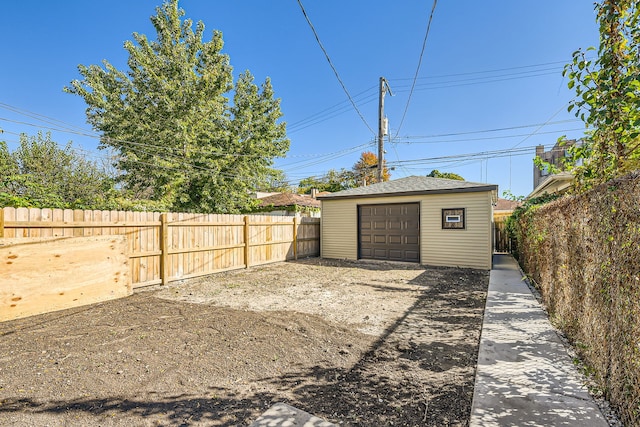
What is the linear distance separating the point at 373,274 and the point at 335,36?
22.4 feet

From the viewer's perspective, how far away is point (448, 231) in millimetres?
9305

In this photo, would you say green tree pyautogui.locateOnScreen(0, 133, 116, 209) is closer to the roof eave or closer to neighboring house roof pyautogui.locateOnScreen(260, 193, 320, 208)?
the roof eave

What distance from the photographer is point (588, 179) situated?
2.89 metres

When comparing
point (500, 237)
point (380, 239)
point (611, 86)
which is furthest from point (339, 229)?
point (611, 86)

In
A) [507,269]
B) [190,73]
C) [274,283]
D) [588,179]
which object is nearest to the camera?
[588,179]

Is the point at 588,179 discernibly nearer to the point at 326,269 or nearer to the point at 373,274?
the point at 373,274

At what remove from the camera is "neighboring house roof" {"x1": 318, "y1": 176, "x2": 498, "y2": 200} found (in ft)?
29.2

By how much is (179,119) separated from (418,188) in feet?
36.9

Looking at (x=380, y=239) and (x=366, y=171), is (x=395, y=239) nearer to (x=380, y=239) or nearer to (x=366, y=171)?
(x=380, y=239)

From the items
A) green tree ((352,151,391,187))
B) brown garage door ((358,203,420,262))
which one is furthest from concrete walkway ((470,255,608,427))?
green tree ((352,151,391,187))

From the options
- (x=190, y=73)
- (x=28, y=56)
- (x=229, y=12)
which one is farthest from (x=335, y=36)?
(x=28, y=56)

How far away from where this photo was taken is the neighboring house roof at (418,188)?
8898 mm

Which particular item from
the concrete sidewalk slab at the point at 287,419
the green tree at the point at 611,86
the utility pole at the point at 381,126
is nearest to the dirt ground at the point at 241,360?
the concrete sidewalk slab at the point at 287,419

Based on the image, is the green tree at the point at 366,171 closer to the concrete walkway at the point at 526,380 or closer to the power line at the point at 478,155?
the power line at the point at 478,155
